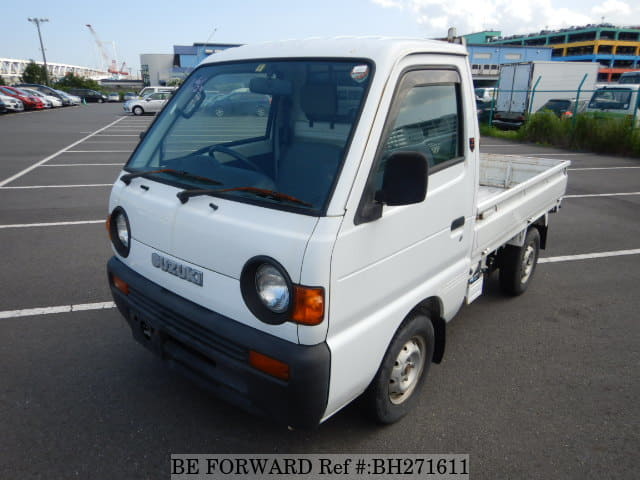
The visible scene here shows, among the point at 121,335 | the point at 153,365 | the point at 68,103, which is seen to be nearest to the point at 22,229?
the point at 121,335

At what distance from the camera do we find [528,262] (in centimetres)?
480

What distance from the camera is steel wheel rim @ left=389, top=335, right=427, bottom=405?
Answer: 275 cm

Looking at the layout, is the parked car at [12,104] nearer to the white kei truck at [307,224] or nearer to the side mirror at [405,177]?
the white kei truck at [307,224]

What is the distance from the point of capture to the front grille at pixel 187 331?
2.24 metres

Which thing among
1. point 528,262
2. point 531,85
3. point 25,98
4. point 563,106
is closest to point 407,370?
point 528,262

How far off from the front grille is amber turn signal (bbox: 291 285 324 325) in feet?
1.11

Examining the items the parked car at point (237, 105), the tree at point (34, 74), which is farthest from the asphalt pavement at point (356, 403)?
the tree at point (34, 74)

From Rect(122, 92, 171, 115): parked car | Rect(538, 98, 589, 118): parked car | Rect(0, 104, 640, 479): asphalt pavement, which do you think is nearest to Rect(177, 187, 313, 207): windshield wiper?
Rect(0, 104, 640, 479): asphalt pavement

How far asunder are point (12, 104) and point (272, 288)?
110 feet

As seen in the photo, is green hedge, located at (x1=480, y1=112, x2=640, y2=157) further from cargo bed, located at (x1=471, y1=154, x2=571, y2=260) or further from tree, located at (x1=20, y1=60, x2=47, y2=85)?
tree, located at (x1=20, y1=60, x2=47, y2=85)

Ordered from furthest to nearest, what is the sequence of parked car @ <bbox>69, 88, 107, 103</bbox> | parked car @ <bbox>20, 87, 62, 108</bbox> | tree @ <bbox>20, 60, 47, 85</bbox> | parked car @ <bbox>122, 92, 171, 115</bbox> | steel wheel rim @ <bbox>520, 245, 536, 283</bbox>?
tree @ <bbox>20, 60, 47, 85</bbox> → parked car @ <bbox>69, 88, 107, 103</bbox> → parked car @ <bbox>20, 87, 62, 108</bbox> → parked car @ <bbox>122, 92, 171, 115</bbox> → steel wheel rim @ <bbox>520, 245, 536, 283</bbox>

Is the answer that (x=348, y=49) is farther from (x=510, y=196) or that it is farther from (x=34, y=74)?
(x=34, y=74)

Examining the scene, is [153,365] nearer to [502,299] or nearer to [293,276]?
[293,276]

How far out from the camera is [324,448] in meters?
2.69
